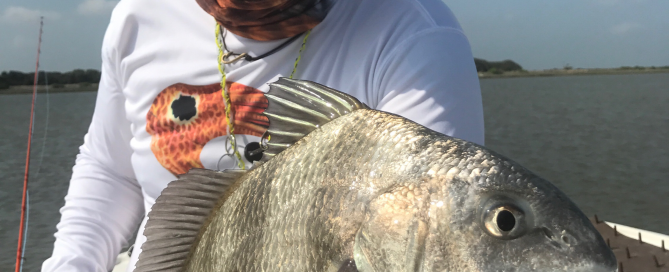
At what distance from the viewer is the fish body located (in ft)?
1.64

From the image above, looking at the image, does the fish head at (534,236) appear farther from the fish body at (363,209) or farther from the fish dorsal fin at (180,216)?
the fish dorsal fin at (180,216)

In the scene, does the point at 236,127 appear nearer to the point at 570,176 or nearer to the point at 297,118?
the point at 297,118

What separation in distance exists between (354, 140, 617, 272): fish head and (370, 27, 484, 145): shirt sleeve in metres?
0.47

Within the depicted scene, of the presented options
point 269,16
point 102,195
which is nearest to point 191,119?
point 269,16

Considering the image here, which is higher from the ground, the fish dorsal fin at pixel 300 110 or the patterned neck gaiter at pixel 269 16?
the patterned neck gaiter at pixel 269 16

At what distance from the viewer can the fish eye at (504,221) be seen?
50 cm

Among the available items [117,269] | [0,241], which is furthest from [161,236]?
[0,241]

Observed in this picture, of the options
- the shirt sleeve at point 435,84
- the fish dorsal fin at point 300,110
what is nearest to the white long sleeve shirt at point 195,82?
the shirt sleeve at point 435,84

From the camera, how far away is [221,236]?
0.74 metres

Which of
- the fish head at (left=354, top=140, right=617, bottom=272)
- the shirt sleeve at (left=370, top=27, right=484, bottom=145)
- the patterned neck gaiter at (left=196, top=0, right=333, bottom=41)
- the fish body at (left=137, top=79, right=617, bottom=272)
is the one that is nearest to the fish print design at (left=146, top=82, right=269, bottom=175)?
the patterned neck gaiter at (left=196, top=0, right=333, bottom=41)

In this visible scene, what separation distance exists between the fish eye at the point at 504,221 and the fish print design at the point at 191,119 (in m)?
0.77

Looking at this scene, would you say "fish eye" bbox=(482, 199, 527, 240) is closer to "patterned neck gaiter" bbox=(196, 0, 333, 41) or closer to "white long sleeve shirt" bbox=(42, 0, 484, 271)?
"white long sleeve shirt" bbox=(42, 0, 484, 271)

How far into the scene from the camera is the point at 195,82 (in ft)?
4.17

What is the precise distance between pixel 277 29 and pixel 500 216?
83 cm
